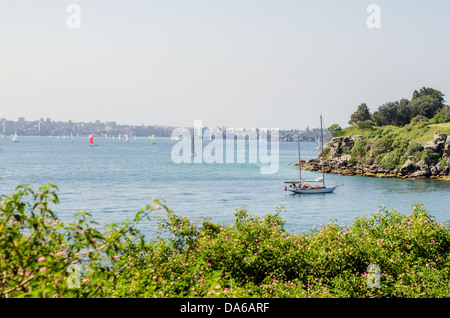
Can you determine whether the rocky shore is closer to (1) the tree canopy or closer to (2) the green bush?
(2) the green bush

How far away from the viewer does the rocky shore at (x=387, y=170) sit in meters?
73.8

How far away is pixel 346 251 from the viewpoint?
39.8 ft

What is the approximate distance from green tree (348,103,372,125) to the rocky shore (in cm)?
1923

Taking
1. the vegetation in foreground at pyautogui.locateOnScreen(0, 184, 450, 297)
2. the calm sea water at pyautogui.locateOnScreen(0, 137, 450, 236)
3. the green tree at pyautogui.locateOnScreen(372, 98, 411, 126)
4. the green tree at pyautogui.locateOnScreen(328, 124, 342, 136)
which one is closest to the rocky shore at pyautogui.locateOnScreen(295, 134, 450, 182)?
the calm sea water at pyautogui.locateOnScreen(0, 137, 450, 236)

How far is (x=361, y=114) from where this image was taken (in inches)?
4498

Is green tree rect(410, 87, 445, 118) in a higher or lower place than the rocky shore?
higher

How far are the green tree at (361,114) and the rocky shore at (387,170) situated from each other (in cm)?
1923

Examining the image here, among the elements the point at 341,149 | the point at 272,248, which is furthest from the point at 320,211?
the point at 341,149

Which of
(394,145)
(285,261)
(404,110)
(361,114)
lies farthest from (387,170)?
(285,261)

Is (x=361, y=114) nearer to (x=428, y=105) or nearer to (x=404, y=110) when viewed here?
(x=404, y=110)

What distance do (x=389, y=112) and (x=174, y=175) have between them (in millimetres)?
58972

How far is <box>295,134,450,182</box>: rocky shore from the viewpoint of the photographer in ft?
242

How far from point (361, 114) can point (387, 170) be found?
37.3 m

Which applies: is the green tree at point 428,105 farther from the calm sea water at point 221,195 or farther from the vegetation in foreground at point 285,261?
the vegetation in foreground at point 285,261
